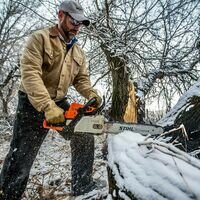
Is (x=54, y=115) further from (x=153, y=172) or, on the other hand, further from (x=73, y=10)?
(x=153, y=172)

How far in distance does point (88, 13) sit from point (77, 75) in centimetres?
316

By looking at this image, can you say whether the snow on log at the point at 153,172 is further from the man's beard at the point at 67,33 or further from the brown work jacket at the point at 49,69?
the man's beard at the point at 67,33

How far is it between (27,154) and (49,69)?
797 millimetres

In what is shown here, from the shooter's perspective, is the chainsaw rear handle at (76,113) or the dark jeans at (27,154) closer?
the chainsaw rear handle at (76,113)

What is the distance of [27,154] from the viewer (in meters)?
2.69

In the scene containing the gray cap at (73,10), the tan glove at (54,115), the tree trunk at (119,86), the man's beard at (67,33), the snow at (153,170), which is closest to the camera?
the snow at (153,170)

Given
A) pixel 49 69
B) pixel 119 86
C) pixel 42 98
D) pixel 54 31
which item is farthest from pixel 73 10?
pixel 119 86

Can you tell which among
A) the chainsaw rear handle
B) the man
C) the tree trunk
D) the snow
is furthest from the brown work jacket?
the tree trunk

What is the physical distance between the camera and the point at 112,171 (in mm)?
1301

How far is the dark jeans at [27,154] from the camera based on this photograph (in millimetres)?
2637

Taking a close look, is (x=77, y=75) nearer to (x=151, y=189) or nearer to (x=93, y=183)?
(x=93, y=183)

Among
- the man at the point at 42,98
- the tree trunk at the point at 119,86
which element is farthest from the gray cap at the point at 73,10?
the tree trunk at the point at 119,86

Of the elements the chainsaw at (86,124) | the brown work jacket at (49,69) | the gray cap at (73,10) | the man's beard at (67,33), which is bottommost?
the chainsaw at (86,124)

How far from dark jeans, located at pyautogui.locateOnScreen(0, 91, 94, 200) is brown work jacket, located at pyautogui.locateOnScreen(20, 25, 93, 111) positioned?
0.78ft
